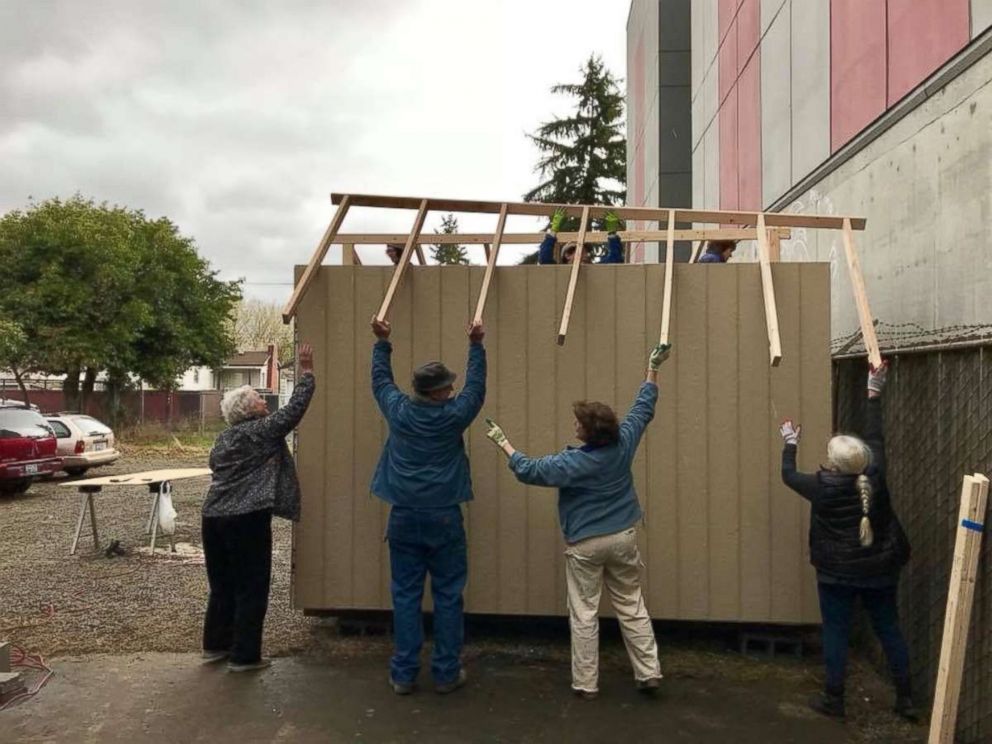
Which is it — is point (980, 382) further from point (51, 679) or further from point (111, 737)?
point (51, 679)

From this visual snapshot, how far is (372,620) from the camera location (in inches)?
217

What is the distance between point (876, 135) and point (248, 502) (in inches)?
198

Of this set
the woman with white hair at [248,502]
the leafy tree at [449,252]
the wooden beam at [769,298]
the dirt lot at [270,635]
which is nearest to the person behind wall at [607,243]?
the wooden beam at [769,298]

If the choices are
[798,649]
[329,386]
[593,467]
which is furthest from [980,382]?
[329,386]

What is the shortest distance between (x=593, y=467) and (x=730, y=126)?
27.9 feet

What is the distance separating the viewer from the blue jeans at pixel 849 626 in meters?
4.04

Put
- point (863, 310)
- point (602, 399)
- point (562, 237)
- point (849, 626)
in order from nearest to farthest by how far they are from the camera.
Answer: point (849, 626), point (863, 310), point (602, 399), point (562, 237)

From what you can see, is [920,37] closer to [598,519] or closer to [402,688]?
[598,519]

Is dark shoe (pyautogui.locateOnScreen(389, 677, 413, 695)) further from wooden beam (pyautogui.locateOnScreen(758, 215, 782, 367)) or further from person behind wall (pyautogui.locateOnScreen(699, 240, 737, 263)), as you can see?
person behind wall (pyautogui.locateOnScreen(699, 240, 737, 263))

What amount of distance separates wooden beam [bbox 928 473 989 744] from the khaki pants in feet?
4.75

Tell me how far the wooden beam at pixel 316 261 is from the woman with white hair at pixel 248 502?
0.29m

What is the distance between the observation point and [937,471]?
424 cm

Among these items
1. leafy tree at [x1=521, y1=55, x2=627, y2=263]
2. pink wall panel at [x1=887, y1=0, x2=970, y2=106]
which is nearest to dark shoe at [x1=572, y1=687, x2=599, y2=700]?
pink wall panel at [x1=887, y1=0, x2=970, y2=106]

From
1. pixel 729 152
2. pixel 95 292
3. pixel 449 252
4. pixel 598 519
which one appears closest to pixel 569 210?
pixel 598 519
